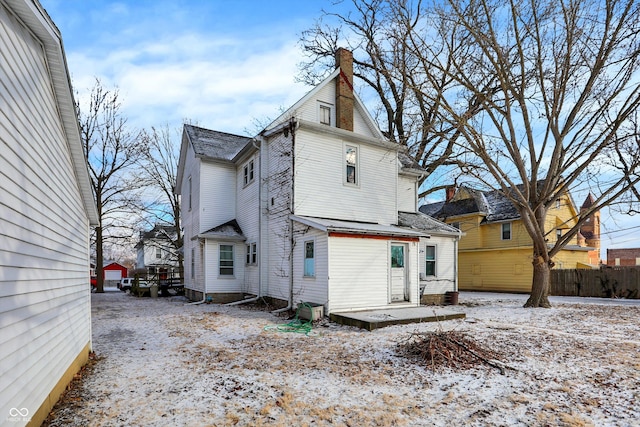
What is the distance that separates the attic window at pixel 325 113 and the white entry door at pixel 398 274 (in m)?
5.36

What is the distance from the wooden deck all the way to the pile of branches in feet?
8.33

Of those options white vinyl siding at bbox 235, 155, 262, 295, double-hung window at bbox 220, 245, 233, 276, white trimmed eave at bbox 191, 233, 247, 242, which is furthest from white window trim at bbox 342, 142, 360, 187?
double-hung window at bbox 220, 245, 233, 276

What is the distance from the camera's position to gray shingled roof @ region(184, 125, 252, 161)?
16.5m

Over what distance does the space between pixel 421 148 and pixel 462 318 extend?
12.8 meters

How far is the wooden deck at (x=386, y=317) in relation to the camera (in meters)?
9.52

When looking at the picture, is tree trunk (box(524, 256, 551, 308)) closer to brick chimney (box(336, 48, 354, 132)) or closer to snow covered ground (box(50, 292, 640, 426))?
snow covered ground (box(50, 292, 640, 426))

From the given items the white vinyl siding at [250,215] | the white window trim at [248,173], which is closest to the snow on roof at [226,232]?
the white vinyl siding at [250,215]

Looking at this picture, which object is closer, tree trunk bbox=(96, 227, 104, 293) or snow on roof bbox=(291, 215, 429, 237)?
snow on roof bbox=(291, 215, 429, 237)

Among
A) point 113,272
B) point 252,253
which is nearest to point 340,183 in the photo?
point 252,253

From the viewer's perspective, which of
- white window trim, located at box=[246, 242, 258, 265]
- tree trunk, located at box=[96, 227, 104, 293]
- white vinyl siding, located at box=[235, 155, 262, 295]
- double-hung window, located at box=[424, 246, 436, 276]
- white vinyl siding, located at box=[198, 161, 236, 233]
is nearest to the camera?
white vinyl siding, located at box=[235, 155, 262, 295]

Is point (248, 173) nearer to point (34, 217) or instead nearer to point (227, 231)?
point (227, 231)

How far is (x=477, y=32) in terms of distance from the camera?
12180mm

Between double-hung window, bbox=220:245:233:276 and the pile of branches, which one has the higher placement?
double-hung window, bbox=220:245:233:276

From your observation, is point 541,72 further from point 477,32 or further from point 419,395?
point 419,395
